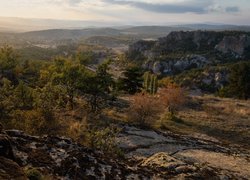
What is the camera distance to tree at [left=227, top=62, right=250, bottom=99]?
99688 mm

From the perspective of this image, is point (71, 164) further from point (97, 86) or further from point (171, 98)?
point (171, 98)

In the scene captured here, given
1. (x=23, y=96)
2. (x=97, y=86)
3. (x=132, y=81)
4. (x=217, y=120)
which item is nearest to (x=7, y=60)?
(x=97, y=86)

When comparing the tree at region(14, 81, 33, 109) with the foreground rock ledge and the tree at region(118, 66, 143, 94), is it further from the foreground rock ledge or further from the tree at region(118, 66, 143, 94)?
the tree at region(118, 66, 143, 94)

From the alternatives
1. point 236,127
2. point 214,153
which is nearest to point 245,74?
point 236,127

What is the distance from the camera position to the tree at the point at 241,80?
9969cm

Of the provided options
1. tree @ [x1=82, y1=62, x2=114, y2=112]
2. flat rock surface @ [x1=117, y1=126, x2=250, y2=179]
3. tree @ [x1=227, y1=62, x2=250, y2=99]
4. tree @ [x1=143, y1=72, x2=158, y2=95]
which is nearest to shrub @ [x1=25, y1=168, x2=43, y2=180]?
flat rock surface @ [x1=117, y1=126, x2=250, y2=179]

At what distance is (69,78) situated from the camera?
55.3 m

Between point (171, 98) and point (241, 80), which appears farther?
point (241, 80)

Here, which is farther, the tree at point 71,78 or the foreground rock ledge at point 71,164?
the tree at point 71,78

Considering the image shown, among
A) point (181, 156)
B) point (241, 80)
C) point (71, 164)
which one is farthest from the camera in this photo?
point (241, 80)

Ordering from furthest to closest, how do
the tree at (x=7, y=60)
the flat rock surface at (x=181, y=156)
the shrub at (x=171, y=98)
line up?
the tree at (x=7, y=60) < the shrub at (x=171, y=98) < the flat rock surface at (x=181, y=156)

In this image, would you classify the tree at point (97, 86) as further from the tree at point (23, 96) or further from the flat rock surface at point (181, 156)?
the tree at point (23, 96)

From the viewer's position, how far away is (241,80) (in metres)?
101

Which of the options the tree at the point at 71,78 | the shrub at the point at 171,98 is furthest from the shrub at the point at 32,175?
the shrub at the point at 171,98
